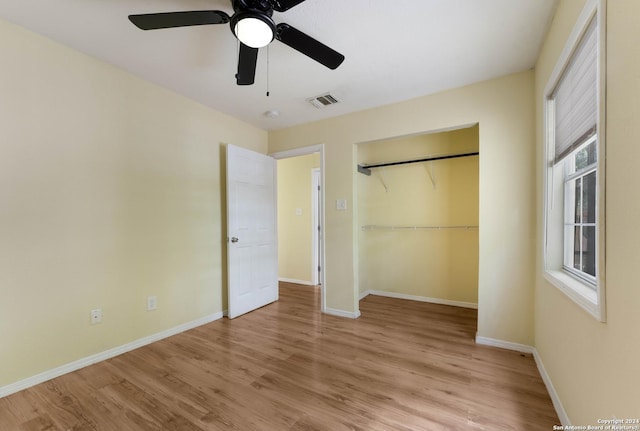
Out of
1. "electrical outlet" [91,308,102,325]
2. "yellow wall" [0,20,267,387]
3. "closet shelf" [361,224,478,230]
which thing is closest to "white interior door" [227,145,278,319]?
"yellow wall" [0,20,267,387]

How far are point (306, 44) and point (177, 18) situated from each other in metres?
0.70

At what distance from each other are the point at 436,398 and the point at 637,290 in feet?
4.42

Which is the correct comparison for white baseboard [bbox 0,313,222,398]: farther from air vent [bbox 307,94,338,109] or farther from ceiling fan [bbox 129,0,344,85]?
air vent [bbox 307,94,338,109]

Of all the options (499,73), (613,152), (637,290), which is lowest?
(637,290)

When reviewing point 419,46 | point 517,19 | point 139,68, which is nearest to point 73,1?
point 139,68

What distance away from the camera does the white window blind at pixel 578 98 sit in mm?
1290

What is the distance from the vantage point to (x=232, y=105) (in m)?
3.05

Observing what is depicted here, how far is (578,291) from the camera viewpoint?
1.36 m

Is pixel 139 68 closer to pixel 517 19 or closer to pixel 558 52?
pixel 517 19

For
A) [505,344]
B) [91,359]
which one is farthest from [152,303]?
[505,344]

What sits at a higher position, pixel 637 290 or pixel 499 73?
pixel 499 73

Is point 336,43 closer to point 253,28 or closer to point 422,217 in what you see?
point 253,28

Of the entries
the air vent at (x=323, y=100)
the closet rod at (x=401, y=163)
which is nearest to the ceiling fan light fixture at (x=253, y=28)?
the air vent at (x=323, y=100)

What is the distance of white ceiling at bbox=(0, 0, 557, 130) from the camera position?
1.67 m
